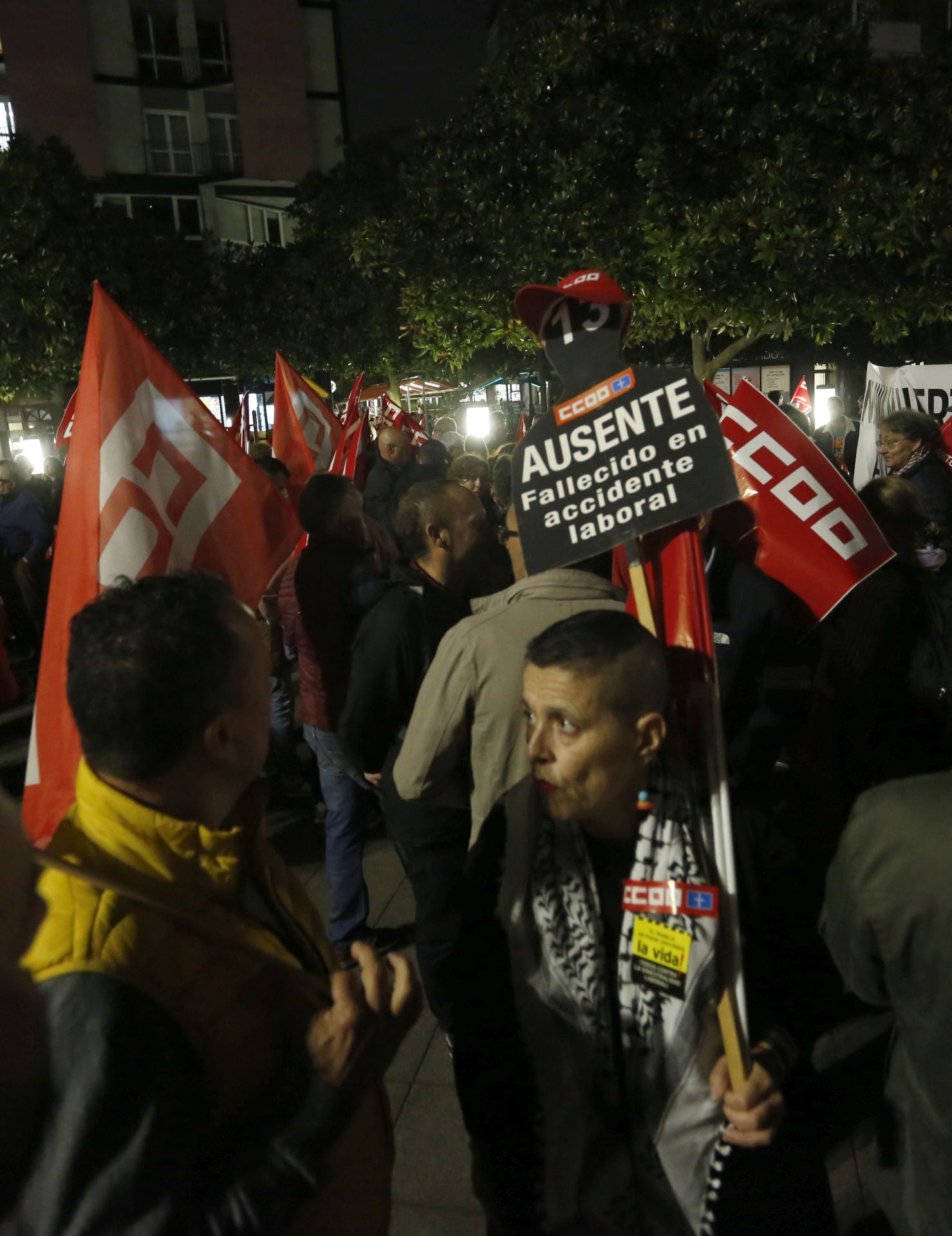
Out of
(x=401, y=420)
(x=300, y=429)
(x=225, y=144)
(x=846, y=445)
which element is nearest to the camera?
(x=300, y=429)

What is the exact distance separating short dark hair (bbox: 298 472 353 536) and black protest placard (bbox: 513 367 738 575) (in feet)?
6.30

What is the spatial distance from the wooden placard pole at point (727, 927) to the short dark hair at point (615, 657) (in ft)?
0.30

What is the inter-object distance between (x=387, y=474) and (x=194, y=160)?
33427mm

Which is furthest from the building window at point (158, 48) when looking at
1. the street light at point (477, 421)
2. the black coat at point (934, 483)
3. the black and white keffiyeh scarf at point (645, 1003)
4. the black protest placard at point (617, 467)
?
the black and white keffiyeh scarf at point (645, 1003)

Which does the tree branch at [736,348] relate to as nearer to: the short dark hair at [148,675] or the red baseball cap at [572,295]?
the red baseball cap at [572,295]

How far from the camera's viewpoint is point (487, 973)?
5.52ft

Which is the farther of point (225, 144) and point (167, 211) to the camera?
point (225, 144)

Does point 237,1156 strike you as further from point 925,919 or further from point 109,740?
point 925,919

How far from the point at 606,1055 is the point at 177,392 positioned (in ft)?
7.85

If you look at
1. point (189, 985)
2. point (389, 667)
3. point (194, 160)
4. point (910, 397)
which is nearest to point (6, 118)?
point (194, 160)

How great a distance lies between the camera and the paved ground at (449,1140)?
2.46 metres

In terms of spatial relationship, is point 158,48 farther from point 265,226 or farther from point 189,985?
point 189,985

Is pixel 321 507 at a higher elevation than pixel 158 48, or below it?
below

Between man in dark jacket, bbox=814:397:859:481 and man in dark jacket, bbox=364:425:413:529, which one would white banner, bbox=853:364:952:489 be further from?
man in dark jacket, bbox=364:425:413:529
